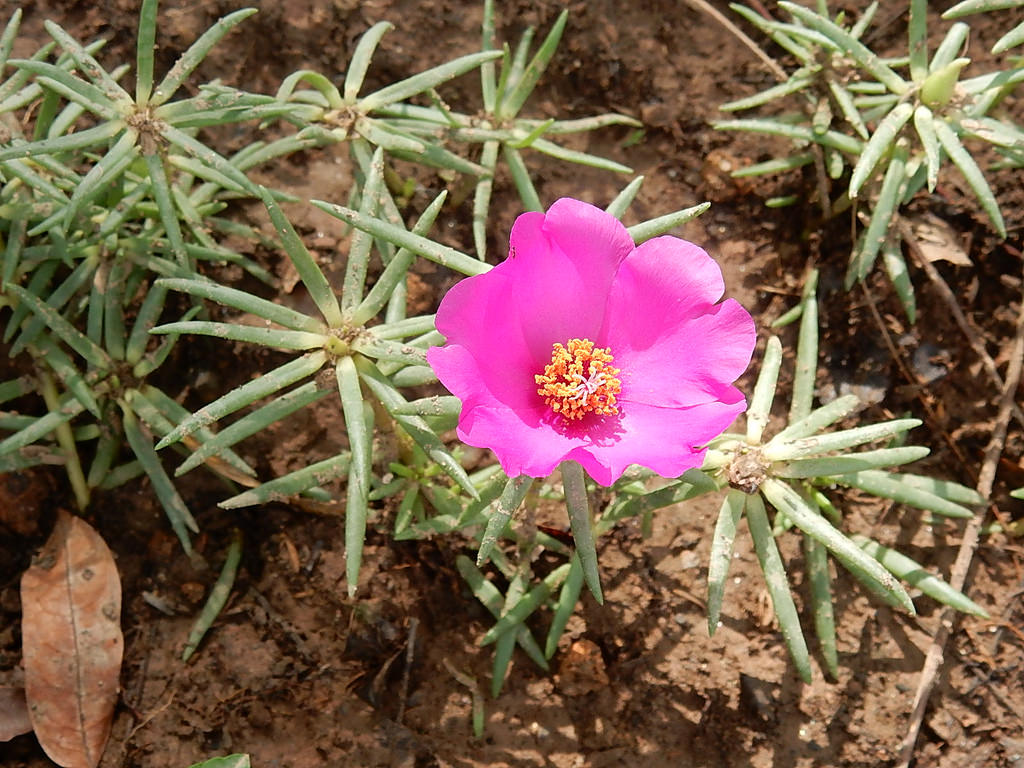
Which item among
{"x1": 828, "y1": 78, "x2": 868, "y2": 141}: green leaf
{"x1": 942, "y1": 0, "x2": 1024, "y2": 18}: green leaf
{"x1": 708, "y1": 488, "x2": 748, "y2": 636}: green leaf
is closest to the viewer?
{"x1": 708, "y1": 488, "x2": 748, "y2": 636}: green leaf

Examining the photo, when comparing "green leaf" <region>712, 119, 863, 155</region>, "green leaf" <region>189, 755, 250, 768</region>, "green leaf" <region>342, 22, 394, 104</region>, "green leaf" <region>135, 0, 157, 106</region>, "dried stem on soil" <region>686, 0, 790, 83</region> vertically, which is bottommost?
"green leaf" <region>189, 755, 250, 768</region>

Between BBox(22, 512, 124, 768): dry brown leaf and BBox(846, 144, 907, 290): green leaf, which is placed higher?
BBox(846, 144, 907, 290): green leaf

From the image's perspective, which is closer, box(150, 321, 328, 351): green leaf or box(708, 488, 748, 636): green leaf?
box(150, 321, 328, 351): green leaf

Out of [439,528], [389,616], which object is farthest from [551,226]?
[389,616]

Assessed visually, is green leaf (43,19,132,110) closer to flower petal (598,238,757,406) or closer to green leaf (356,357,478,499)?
green leaf (356,357,478,499)

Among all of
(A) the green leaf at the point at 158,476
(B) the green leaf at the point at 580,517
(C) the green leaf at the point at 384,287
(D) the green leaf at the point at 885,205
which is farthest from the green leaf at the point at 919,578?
(A) the green leaf at the point at 158,476

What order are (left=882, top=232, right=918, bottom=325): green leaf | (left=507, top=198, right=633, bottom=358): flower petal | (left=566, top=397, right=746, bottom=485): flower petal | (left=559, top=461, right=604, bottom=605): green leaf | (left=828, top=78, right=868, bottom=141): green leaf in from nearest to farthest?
(left=566, top=397, right=746, bottom=485): flower petal → (left=507, top=198, right=633, bottom=358): flower petal → (left=559, top=461, right=604, bottom=605): green leaf → (left=828, top=78, right=868, bottom=141): green leaf → (left=882, top=232, right=918, bottom=325): green leaf

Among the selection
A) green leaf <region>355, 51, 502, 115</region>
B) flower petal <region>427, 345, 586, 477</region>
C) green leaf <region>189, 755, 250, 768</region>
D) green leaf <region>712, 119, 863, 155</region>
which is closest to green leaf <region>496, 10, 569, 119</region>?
green leaf <region>355, 51, 502, 115</region>

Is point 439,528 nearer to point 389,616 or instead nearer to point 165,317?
point 389,616
